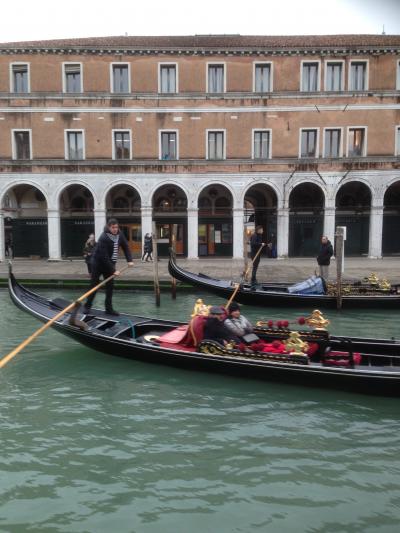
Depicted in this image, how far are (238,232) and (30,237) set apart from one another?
23.3 ft

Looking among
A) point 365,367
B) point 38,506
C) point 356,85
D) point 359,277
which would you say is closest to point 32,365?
point 38,506

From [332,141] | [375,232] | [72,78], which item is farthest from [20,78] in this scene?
[375,232]

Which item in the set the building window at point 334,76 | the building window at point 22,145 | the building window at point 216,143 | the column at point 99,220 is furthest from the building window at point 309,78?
the building window at point 22,145

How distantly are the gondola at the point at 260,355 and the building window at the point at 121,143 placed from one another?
1008 cm

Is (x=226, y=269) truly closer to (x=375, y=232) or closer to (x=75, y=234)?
(x=375, y=232)

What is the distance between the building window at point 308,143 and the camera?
15109mm

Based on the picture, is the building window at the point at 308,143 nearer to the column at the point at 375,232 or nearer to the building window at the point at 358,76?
the building window at the point at 358,76

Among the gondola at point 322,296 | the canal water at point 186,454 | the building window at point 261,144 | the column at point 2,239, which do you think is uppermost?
the building window at point 261,144

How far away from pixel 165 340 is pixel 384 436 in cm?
245

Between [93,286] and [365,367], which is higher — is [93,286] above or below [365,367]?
above

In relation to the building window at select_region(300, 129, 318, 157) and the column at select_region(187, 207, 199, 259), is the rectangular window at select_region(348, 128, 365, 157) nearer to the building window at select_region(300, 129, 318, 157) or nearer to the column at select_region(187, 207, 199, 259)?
the building window at select_region(300, 129, 318, 157)

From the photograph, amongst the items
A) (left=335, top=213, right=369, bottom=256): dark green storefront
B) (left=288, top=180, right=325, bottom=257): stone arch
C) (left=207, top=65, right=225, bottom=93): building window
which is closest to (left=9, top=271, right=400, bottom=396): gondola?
(left=288, top=180, right=325, bottom=257): stone arch

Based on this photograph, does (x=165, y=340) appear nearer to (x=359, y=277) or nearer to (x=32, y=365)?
(x=32, y=365)

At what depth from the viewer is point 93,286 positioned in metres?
6.27
